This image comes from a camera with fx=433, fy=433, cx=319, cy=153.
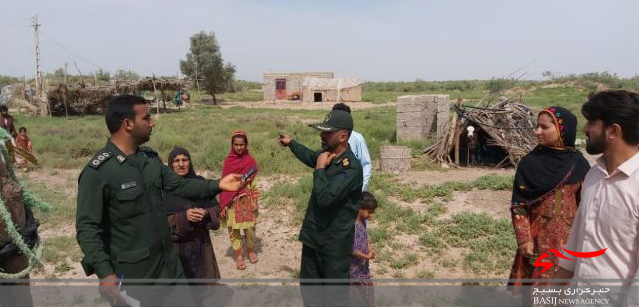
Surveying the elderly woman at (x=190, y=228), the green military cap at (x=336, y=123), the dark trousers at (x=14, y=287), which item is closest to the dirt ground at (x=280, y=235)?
the elderly woman at (x=190, y=228)

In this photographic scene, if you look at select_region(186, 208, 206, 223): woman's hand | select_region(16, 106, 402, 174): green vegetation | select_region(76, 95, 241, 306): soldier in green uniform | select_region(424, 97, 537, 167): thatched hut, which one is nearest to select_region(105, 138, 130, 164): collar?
select_region(76, 95, 241, 306): soldier in green uniform

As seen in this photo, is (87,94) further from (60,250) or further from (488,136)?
(488,136)

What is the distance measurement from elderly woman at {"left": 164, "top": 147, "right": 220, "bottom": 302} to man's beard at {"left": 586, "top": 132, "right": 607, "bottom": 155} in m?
2.49

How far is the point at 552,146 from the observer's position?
2793mm

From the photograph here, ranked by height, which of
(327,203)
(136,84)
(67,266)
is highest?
(136,84)

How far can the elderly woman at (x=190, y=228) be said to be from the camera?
331cm

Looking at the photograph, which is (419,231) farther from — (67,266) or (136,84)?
(136,84)

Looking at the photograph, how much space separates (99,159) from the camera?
2227 mm

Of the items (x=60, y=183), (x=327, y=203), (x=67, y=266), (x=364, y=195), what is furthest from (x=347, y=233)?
(x=60, y=183)

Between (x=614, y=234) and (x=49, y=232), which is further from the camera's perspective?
(x=49, y=232)

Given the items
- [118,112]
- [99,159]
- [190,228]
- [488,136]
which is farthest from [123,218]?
[488,136]

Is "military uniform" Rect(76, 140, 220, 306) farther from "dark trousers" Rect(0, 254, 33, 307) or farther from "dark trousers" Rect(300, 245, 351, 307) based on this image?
"dark trousers" Rect(300, 245, 351, 307)

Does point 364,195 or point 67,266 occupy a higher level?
point 364,195

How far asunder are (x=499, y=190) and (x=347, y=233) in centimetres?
520
